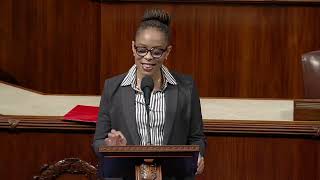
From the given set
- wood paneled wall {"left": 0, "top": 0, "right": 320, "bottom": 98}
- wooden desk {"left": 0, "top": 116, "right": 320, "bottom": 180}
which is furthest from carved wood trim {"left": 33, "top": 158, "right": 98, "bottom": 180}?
wood paneled wall {"left": 0, "top": 0, "right": 320, "bottom": 98}

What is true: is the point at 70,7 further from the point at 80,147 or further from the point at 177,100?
the point at 177,100

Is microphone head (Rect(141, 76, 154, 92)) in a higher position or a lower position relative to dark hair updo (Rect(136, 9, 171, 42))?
lower

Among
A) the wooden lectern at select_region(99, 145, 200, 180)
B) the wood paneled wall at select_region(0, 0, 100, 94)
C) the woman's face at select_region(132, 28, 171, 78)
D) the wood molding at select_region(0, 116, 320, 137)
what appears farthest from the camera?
the wood paneled wall at select_region(0, 0, 100, 94)

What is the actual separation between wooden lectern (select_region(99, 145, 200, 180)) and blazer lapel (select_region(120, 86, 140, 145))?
122 mm

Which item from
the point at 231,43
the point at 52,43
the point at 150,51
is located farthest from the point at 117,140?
the point at 52,43

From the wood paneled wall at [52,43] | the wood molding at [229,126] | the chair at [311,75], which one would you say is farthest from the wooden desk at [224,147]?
the wood paneled wall at [52,43]

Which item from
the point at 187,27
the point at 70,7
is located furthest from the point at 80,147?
the point at 70,7

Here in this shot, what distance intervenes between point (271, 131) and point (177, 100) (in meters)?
0.75

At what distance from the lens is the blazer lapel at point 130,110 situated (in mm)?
1496

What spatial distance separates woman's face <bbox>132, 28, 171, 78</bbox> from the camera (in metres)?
1.48

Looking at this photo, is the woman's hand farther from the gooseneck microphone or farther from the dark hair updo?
the dark hair updo

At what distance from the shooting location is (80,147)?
2244 mm

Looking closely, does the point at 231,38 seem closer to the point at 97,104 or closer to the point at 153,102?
the point at 97,104

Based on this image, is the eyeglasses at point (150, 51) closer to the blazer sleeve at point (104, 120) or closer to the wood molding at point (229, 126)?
the blazer sleeve at point (104, 120)
